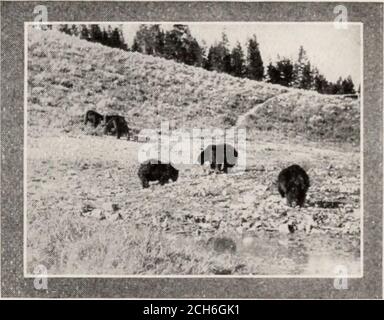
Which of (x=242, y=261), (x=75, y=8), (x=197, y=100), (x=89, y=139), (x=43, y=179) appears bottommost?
(x=242, y=261)

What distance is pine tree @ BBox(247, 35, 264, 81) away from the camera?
3.72 m

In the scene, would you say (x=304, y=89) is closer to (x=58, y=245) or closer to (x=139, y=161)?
(x=139, y=161)

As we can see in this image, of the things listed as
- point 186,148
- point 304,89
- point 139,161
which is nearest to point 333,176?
point 304,89

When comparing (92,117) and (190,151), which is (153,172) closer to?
(190,151)

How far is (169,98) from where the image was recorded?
374cm

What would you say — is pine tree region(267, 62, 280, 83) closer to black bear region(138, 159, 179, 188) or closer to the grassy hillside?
the grassy hillside

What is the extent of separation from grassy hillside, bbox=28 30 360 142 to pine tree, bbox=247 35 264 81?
55 millimetres

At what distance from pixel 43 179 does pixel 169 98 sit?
3.01 ft

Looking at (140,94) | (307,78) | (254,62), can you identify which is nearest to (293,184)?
(307,78)

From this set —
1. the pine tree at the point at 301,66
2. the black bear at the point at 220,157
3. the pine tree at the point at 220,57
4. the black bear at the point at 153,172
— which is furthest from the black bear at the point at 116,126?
the pine tree at the point at 301,66

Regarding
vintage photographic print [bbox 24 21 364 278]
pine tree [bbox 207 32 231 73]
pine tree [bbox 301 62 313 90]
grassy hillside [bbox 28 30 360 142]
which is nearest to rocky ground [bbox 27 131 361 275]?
vintage photographic print [bbox 24 21 364 278]

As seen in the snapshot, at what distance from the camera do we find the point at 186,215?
3.70m

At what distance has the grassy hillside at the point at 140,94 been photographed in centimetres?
373

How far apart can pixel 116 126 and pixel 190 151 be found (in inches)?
18.9
